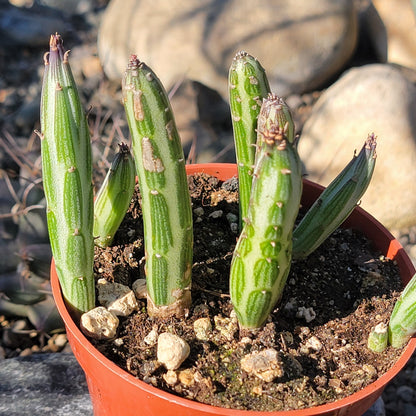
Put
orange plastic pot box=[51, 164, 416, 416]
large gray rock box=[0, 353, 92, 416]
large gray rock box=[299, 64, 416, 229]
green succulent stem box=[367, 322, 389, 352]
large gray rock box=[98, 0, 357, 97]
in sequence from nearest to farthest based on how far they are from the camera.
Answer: orange plastic pot box=[51, 164, 416, 416] → green succulent stem box=[367, 322, 389, 352] → large gray rock box=[0, 353, 92, 416] → large gray rock box=[299, 64, 416, 229] → large gray rock box=[98, 0, 357, 97]

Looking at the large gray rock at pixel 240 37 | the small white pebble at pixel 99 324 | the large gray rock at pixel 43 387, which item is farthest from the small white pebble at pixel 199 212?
the large gray rock at pixel 240 37

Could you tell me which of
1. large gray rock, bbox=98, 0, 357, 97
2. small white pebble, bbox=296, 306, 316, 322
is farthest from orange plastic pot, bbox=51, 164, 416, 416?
large gray rock, bbox=98, 0, 357, 97

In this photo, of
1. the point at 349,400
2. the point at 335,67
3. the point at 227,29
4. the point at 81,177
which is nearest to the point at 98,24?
the point at 227,29

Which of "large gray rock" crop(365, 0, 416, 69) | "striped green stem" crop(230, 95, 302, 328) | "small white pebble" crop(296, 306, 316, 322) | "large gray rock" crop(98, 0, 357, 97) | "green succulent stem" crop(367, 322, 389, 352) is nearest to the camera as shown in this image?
"striped green stem" crop(230, 95, 302, 328)

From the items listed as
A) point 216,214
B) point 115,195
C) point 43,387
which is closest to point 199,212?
point 216,214

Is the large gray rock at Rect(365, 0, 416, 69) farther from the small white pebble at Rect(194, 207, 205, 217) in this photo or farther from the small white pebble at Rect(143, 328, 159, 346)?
the small white pebble at Rect(143, 328, 159, 346)

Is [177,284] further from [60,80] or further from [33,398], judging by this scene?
[33,398]

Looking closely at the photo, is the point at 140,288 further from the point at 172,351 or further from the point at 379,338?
the point at 379,338
